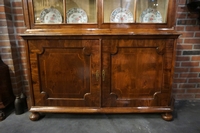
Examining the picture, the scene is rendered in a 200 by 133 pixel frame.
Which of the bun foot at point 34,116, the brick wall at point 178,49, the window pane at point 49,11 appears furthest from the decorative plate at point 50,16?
the bun foot at point 34,116

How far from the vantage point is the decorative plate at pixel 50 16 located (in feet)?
4.41

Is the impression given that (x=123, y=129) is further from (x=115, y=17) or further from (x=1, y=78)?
(x=1, y=78)

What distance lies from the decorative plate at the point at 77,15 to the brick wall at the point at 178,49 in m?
0.59

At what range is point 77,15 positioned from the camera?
1.38 meters

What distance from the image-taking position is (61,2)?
1328 millimetres

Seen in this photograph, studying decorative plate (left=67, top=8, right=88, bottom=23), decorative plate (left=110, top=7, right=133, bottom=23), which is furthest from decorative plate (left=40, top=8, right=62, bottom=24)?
decorative plate (left=110, top=7, right=133, bottom=23)

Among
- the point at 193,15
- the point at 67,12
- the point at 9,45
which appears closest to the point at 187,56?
the point at 193,15

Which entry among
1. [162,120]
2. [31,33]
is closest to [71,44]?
[31,33]

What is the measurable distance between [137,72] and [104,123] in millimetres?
578

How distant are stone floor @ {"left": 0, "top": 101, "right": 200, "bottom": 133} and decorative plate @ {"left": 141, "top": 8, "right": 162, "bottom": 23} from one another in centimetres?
96

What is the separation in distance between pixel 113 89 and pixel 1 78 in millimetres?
1111

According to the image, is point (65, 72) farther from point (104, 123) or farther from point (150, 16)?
point (150, 16)

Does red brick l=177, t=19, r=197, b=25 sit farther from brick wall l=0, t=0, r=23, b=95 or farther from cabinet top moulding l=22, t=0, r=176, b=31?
brick wall l=0, t=0, r=23, b=95

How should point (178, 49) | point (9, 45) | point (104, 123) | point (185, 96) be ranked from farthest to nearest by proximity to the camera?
1. point (185, 96)
2. point (178, 49)
3. point (9, 45)
4. point (104, 123)
